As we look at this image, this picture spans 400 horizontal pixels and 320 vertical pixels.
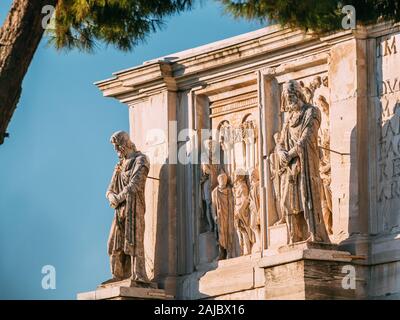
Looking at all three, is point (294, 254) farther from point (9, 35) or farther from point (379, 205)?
point (9, 35)

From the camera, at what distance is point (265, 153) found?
28.3 meters

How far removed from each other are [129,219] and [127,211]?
10cm

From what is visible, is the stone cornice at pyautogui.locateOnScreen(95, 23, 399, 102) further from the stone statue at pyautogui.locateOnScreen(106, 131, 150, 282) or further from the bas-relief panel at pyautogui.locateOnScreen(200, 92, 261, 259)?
the stone statue at pyautogui.locateOnScreen(106, 131, 150, 282)

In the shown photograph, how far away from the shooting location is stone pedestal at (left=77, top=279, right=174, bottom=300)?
2830 cm

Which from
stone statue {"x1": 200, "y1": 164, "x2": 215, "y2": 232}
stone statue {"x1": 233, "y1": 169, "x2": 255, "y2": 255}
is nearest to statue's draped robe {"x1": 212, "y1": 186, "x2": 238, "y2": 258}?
stone statue {"x1": 233, "y1": 169, "x2": 255, "y2": 255}

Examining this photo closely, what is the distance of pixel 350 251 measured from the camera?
26.8 metres

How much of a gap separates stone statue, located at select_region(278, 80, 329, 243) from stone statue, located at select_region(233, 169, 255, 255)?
1.40 metres

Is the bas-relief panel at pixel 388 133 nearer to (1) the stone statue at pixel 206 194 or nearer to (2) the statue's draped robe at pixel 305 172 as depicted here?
(2) the statue's draped robe at pixel 305 172

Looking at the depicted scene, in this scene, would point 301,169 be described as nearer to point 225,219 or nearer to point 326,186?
point 326,186

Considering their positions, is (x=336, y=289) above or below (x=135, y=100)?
below

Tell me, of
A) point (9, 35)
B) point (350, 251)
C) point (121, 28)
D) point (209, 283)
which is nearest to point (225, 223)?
point (209, 283)
